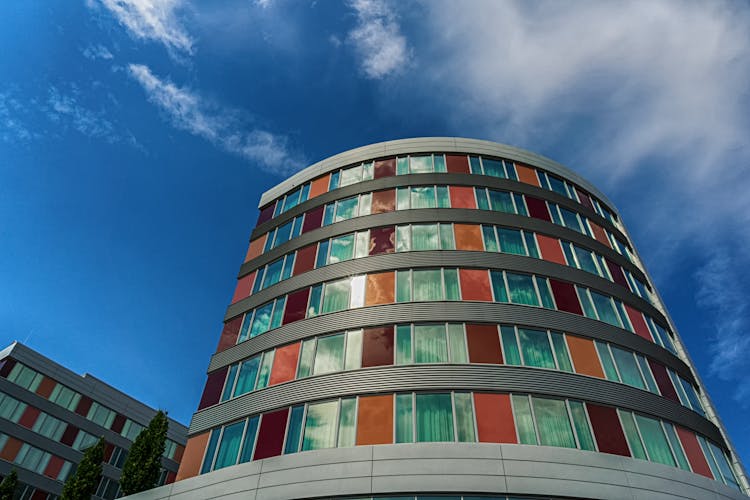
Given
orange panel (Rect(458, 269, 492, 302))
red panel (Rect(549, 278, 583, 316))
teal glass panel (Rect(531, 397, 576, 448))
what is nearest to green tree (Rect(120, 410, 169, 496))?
orange panel (Rect(458, 269, 492, 302))

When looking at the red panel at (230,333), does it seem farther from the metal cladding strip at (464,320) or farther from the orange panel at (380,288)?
the orange panel at (380,288)

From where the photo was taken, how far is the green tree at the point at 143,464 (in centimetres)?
2223

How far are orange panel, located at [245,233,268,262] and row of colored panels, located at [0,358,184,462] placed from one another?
97.9 feet

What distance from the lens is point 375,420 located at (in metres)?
17.7

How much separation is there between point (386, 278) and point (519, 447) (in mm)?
9850

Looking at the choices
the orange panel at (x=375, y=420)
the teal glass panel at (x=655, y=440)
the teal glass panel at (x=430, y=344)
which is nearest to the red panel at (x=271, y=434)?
the orange panel at (x=375, y=420)

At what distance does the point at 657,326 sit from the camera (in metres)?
24.7

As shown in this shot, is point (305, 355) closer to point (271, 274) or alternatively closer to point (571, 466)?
point (271, 274)

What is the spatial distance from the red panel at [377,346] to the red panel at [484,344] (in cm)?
347

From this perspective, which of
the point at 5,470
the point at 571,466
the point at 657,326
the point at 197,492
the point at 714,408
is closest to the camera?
the point at 571,466

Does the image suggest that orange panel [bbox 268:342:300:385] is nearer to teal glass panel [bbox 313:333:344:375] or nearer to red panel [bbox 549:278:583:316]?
teal glass panel [bbox 313:333:344:375]

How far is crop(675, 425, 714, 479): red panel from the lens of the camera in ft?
59.9

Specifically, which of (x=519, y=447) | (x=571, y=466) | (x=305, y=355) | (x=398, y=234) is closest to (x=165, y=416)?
(x=305, y=355)

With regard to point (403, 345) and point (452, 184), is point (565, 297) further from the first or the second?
point (452, 184)
